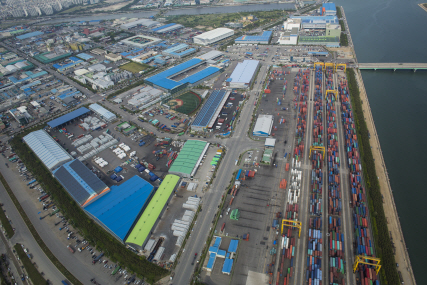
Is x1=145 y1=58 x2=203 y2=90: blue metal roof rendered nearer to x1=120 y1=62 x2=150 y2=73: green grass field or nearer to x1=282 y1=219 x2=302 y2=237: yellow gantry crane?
x1=120 y1=62 x2=150 y2=73: green grass field

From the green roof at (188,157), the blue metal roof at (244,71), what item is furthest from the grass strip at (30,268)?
the blue metal roof at (244,71)

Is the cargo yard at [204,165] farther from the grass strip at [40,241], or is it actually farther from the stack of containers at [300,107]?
the grass strip at [40,241]

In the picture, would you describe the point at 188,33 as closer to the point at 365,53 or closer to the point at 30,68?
the point at 30,68

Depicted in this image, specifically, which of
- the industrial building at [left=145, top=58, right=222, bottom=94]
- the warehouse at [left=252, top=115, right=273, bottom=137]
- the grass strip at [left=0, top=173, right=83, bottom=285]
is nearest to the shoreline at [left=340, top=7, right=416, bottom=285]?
the warehouse at [left=252, top=115, right=273, bottom=137]

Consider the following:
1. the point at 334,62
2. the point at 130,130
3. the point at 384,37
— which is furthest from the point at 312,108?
the point at 384,37

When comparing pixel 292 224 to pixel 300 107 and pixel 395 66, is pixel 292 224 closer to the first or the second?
pixel 300 107
